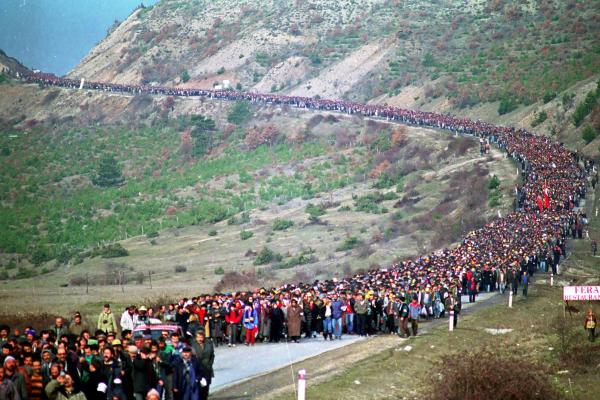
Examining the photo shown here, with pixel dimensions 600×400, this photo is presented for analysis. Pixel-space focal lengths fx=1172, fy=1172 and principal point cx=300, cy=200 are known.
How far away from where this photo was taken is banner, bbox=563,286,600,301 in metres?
26.8

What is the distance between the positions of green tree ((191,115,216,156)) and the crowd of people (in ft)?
181

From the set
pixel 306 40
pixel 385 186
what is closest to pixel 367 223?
pixel 385 186

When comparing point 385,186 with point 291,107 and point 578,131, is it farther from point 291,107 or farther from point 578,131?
point 291,107

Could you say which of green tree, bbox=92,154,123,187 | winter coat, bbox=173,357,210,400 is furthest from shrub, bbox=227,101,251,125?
winter coat, bbox=173,357,210,400

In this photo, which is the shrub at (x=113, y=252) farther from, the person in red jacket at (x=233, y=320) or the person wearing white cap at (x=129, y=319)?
the person wearing white cap at (x=129, y=319)

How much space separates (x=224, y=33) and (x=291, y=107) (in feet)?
156

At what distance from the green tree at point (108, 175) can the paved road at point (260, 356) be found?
80384 millimetres

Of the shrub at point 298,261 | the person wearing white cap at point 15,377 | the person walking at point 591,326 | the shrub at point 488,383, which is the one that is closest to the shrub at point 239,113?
the shrub at point 298,261

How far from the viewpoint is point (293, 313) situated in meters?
28.1

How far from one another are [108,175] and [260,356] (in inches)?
3322

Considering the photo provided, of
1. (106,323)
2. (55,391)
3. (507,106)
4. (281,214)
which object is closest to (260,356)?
(106,323)

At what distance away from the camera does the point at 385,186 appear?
7969 centimetres

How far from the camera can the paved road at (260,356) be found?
75.8 feet

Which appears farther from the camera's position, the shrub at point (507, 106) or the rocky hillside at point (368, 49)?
the rocky hillside at point (368, 49)
